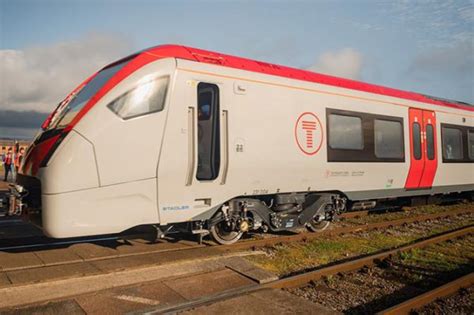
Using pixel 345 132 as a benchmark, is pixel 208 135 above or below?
below

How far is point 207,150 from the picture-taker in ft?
22.9

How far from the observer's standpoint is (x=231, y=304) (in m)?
4.73

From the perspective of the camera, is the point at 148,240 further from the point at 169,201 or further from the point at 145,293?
the point at 145,293

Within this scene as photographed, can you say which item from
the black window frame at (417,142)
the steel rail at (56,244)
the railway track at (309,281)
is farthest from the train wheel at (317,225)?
the steel rail at (56,244)

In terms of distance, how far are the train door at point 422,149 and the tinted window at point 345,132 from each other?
2123mm

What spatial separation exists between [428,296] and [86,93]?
5.62m

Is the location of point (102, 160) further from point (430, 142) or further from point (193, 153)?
point (430, 142)

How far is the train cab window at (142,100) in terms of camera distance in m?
5.86

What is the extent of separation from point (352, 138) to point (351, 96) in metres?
0.92

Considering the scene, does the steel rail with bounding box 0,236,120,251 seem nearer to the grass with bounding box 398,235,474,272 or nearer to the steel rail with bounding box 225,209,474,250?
the steel rail with bounding box 225,209,474,250

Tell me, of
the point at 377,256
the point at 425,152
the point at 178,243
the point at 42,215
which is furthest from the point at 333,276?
the point at 425,152

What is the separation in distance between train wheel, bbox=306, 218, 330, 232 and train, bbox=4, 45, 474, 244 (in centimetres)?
3

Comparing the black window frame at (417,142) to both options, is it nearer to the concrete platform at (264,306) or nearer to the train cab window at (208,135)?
the train cab window at (208,135)

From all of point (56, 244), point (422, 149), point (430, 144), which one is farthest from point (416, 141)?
point (56, 244)
